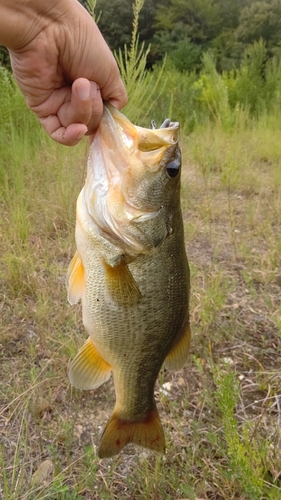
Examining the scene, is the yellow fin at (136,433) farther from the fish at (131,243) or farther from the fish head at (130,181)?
the fish head at (130,181)

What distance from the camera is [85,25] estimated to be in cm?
143

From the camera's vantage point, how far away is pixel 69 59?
4.74 ft

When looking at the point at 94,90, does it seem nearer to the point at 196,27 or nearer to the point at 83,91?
the point at 83,91

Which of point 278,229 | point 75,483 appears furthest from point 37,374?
point 278,229

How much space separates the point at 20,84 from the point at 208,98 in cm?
725

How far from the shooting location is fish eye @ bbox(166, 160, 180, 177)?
1.37 m

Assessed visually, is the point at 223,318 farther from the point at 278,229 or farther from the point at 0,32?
the point at 0,32

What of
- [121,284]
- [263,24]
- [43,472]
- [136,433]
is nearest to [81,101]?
[121,284]

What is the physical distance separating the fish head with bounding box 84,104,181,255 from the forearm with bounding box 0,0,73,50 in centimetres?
34

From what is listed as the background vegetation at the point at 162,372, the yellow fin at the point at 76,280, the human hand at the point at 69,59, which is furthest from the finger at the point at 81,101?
the background vegetation at the point at 162,372

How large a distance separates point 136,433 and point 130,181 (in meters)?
0.82

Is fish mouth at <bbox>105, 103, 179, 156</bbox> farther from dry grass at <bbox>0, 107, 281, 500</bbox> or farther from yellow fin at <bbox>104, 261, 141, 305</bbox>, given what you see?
dry grass at <bbox>0, 107, 281, 500</bbox>

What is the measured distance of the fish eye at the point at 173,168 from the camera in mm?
1373

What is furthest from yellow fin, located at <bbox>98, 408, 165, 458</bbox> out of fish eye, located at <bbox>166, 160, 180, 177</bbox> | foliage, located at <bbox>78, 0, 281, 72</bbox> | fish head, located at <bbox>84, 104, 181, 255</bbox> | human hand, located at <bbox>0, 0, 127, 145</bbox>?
foliage, located at <bbox>78, 0, 281, 72</bbox>
